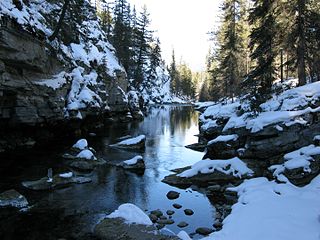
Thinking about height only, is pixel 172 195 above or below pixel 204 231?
above

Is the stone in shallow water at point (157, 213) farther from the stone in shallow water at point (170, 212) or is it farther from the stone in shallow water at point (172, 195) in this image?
the stone in shallow water at point (172, 195)

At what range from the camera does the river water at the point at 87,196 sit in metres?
12.1

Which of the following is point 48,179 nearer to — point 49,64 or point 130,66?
point 49,64

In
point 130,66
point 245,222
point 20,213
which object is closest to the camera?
point 245,222

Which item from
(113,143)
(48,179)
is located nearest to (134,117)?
(113,143)

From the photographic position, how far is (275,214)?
448 inches

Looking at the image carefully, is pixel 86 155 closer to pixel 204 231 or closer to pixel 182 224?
pixel 182 224

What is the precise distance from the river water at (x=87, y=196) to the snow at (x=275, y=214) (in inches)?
65.9

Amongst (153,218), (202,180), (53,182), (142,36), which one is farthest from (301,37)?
(142,36)

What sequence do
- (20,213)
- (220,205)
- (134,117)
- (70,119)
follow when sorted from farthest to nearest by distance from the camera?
1. (134,117)
2. (70,119)
3. (220,205)
4. (20,213)

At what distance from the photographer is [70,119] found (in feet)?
97.3

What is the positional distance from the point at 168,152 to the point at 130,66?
39859 millimetres

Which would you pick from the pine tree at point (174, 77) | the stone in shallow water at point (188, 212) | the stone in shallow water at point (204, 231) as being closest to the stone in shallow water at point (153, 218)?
the stone in shallow water at point (188, 212)

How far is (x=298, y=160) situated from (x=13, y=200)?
13.3 m
